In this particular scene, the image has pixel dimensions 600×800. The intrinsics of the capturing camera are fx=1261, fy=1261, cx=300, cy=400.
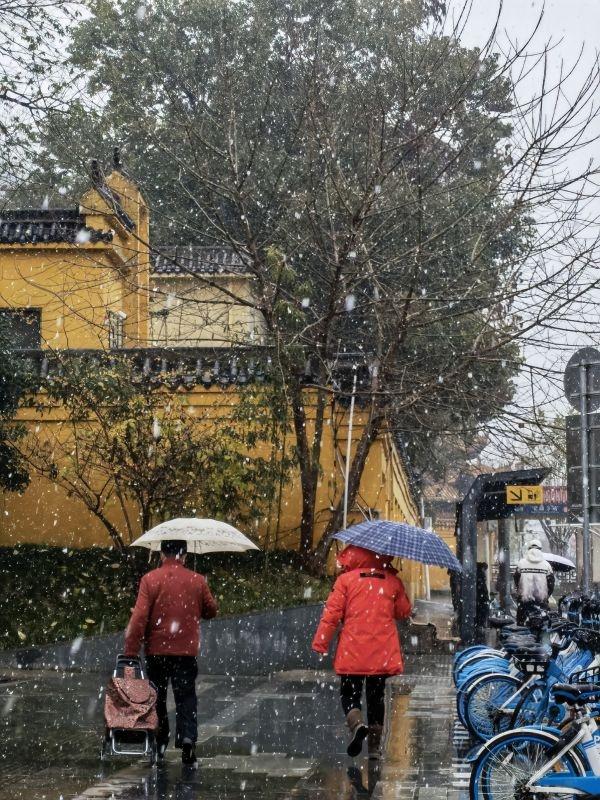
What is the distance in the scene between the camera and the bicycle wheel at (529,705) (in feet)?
26.6

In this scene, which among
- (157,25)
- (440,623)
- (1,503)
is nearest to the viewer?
(1,503)

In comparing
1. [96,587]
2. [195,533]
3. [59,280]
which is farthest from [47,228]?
[195,533]

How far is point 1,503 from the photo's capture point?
2061 cm

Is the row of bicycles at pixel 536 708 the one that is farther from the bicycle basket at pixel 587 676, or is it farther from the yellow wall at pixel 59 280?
the yellow wall at pixel 59 280

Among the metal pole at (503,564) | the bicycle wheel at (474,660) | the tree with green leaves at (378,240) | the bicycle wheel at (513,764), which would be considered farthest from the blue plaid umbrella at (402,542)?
the metal pole at (503,564)

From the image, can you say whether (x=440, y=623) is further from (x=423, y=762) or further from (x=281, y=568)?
(x=423, y=762)

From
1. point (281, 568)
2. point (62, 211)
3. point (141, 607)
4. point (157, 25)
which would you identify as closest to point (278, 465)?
point (281, 568)

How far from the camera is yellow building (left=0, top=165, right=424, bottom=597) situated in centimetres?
1972

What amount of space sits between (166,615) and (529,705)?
2.65 m

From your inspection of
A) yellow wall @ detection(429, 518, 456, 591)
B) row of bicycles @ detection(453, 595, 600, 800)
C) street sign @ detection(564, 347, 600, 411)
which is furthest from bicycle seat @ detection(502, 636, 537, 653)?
yellow wall @ detection(429, 518, 456, 591)

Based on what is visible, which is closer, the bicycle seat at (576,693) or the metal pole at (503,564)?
the bicycle seat at (576,693)

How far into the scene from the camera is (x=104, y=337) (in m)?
23.1

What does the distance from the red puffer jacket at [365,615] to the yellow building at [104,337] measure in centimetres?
838

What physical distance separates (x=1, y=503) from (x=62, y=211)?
20.2ft
